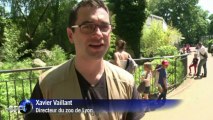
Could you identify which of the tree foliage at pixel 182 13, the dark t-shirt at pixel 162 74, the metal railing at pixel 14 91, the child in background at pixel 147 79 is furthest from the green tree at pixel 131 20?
the tree foliage at pixel 182 13

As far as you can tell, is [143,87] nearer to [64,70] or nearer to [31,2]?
[64,70]

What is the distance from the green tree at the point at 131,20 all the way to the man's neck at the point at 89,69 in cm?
3255

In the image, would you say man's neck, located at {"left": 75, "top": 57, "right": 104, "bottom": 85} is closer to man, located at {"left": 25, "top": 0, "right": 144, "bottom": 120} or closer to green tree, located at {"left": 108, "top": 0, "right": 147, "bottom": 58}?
man, located at {"left": 25, "top": 0, "right": 144, "bottom": 120}

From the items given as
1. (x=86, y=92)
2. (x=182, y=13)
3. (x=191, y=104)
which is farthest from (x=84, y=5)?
(x=182, y=13)

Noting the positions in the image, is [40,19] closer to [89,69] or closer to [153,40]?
[153,40]

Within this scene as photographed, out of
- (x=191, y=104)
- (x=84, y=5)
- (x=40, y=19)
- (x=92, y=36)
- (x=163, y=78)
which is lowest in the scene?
(x=191, y=104)

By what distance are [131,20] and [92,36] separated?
33.0m

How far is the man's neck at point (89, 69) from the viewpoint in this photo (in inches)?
84.4

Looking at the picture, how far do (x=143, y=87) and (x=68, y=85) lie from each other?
257 inches

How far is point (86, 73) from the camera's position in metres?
2.16

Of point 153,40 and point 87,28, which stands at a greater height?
point 87,28

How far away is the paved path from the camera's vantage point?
8.57 meters

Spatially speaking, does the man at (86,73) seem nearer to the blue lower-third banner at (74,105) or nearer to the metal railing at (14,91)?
the blue lower-third banner at (74,105)

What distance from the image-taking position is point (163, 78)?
31.9 ft
